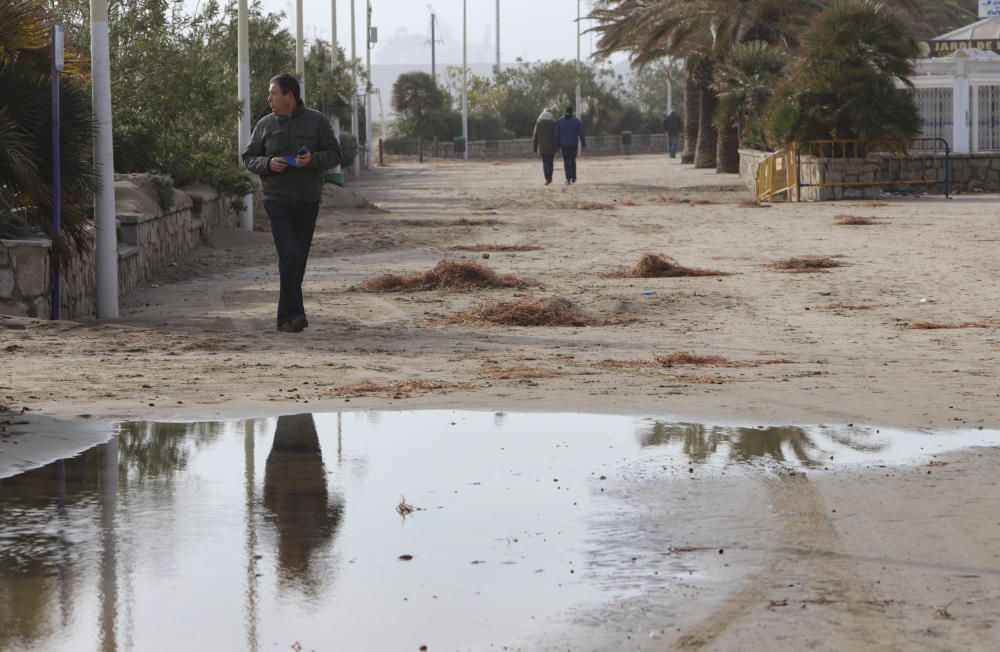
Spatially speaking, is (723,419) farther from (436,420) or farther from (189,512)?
(189,512)

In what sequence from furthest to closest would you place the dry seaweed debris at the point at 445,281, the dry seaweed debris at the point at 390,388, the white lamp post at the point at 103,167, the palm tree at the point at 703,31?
the palm tree at the point at 703,31, the dry seaweed debris at the point at 445,281, the white lamp post at the point at 103,167, the dry seaweed debris at the point at 390,388

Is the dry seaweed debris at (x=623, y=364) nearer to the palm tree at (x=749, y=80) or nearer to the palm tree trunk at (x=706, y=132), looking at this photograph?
the palm tree at (x=749, y=80)

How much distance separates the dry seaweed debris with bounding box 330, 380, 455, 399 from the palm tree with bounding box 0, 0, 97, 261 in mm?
3803

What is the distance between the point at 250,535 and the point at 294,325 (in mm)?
5793

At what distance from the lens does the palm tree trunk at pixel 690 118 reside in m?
48.7

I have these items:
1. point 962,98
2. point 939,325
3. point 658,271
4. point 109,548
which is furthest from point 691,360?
point 962,98

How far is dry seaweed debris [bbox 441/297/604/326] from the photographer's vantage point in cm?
1204

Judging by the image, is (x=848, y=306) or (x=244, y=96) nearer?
(x=848, y=306)

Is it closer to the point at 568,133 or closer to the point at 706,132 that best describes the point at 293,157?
the point at 568,133

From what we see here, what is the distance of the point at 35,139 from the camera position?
38.2 feet

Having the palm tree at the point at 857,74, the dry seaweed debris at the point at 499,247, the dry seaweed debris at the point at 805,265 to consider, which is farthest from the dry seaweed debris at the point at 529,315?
the palm tree at the point at 857,74

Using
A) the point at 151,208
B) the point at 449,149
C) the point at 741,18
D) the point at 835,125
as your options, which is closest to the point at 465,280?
the point at 151,208

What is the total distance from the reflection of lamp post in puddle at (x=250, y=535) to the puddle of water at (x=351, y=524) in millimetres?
10

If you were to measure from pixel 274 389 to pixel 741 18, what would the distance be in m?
31.8
